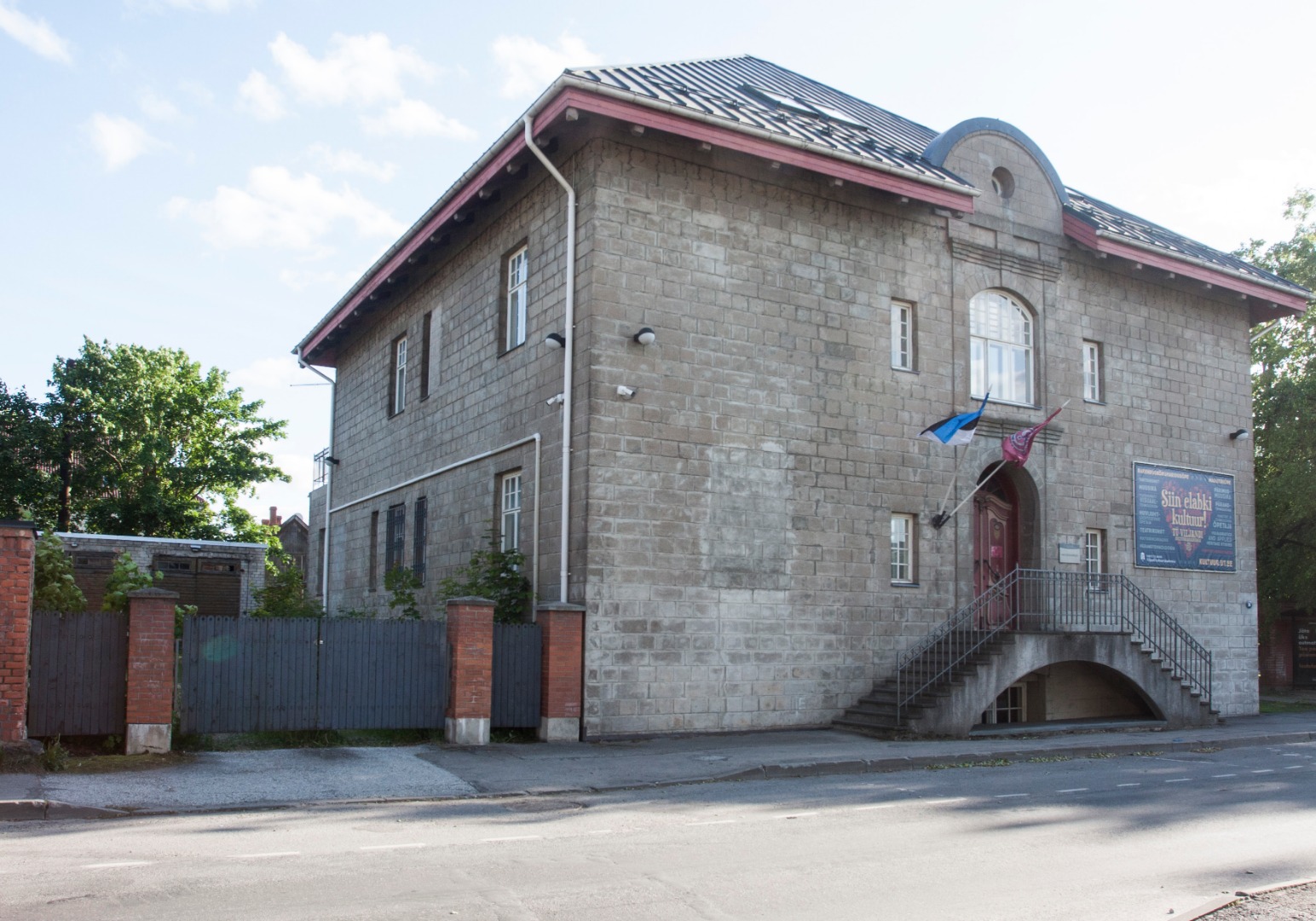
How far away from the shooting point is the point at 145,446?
3969 cm

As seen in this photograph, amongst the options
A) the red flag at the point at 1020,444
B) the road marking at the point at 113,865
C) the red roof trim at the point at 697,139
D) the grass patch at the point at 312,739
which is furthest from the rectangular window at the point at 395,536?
the road marking at the point at 113,865

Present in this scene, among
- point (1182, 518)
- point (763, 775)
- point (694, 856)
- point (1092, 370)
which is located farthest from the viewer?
point (1182, 518)

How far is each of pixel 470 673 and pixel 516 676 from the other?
28.9 inches

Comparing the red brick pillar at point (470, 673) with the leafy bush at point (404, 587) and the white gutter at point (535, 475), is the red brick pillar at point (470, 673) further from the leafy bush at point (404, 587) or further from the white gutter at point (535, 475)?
the leafy bush at point (404, 587)

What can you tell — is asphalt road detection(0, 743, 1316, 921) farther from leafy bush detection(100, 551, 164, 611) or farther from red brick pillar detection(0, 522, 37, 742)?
leafy bush detection(100, 551, 164, 611)

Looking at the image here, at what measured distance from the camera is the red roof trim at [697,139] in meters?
14.9

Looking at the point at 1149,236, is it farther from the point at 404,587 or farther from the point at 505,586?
the point at 404,587

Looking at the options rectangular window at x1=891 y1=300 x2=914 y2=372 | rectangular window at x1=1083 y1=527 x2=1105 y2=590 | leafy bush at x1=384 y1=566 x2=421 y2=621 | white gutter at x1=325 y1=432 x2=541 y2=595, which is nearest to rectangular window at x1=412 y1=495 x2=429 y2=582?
white gutter at x1=325 y1=432 x2=541 y2=595

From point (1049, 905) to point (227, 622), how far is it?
32.3 feet

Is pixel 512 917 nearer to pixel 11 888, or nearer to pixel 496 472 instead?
pixel 11 888

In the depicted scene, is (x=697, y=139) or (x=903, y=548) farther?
(x=903, y=548)

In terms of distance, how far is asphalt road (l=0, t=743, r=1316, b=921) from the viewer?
658 centimetres

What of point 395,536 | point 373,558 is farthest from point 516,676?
point 373,558

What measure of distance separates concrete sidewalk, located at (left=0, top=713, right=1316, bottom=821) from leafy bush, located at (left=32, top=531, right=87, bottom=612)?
2.37m
